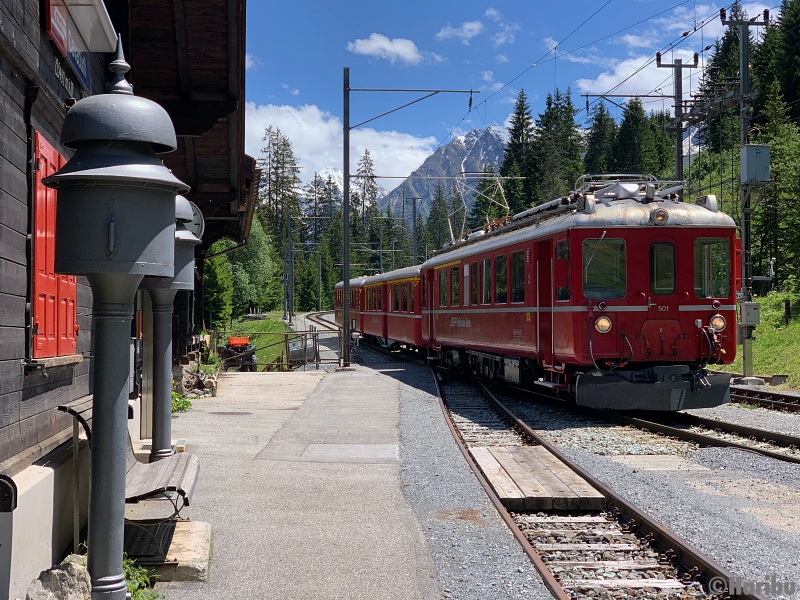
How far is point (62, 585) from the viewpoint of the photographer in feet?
13.4

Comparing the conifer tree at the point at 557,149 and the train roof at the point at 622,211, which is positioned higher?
the conifer tree at the point at 557,149

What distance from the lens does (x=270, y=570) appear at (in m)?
5.27

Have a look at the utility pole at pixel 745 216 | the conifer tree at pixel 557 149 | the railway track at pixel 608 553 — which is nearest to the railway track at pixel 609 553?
the railway track at pixel 608 553

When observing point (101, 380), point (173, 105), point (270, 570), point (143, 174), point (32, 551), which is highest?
point (173, 105)

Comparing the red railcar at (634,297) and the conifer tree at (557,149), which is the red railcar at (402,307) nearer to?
the red railcar at (634,297)

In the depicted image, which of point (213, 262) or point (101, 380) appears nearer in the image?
point (101, 380)

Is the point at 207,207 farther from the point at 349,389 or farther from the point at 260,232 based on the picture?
the point at 260,232

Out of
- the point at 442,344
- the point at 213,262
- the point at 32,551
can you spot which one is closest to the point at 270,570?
the point at 32,551

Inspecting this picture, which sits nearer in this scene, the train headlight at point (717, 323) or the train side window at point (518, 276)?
the train headlight at point (717, 323)

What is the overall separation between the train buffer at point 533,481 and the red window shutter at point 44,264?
389cm

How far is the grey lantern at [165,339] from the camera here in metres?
6.39

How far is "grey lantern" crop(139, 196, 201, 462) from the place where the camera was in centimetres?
639

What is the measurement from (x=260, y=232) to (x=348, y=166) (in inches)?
2504

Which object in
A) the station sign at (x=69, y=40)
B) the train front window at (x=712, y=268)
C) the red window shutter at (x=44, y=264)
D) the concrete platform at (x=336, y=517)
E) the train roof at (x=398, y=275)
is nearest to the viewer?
the red window shutter at (x=44, y=264)
